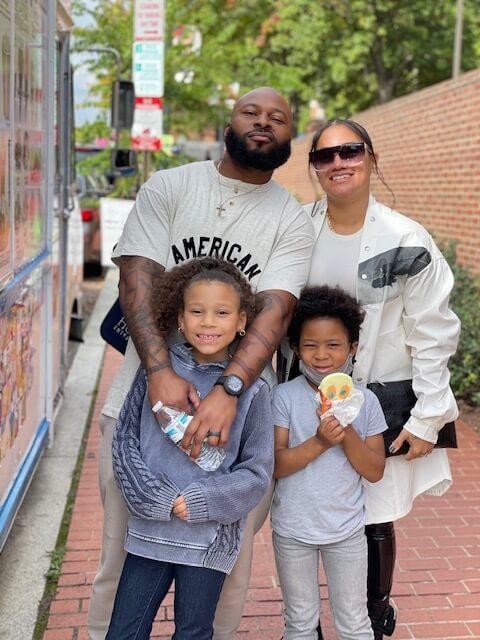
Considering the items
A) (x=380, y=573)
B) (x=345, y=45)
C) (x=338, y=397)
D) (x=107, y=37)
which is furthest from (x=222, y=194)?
(x=345, y=45)

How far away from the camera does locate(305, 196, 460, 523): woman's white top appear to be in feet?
8.82

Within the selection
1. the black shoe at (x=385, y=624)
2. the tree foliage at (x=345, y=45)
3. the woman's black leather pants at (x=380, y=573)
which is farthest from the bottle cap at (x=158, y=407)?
the tree foliage at (x=345, y=45)

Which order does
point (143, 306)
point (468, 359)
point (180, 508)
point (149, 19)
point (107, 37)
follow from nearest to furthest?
point (180, 508) → point (143, 306) → point (468, 359) → point (149, 19) → point (107, 37)

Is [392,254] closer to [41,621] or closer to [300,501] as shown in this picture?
[300,501]

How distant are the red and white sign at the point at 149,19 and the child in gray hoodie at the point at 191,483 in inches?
322

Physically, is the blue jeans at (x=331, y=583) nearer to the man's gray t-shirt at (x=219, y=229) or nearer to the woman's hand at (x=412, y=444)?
the woman's hand at (x=412, y=444)

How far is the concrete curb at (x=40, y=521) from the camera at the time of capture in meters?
3.42

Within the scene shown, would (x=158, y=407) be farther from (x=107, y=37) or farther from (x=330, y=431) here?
(x=107, y=37)

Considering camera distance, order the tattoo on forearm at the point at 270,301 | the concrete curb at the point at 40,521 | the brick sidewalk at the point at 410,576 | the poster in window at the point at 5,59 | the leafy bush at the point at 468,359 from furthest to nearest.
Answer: the leafy bush at the point at 468,359 < the concrete curb at the point at 40,521 < the brick sidewalk at the point at 410,576 < the poster in window at the point at 5,59 < the tattoo on forearm at the point at 270,301

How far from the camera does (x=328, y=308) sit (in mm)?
2570

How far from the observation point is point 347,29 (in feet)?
79.2

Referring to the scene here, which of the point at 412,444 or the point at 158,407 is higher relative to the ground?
the point at 158,407

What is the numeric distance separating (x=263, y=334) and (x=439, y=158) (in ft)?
26.6

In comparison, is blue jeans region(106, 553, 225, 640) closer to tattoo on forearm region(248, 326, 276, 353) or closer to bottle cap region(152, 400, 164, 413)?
bottle cap region(152, 400, 164, 413)
